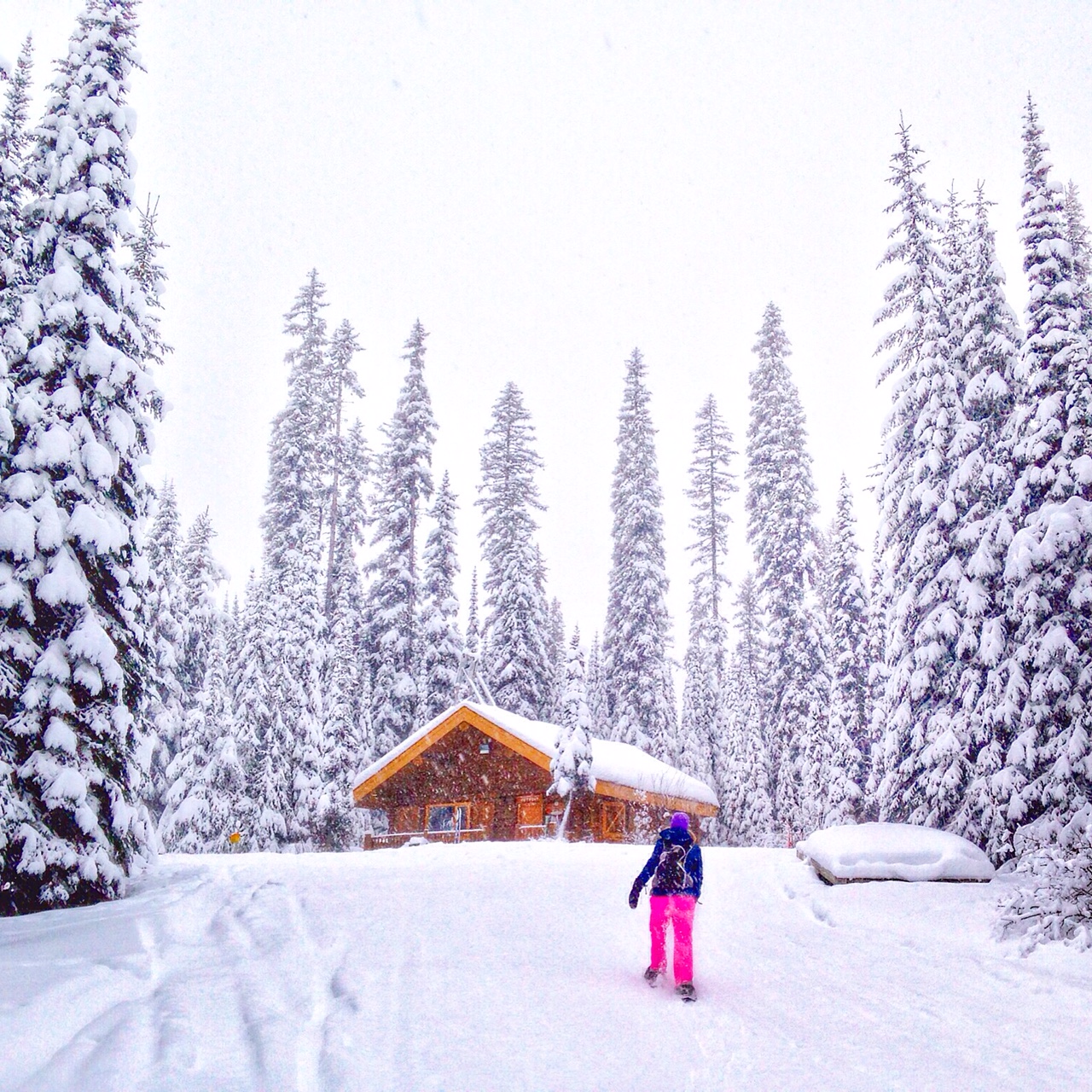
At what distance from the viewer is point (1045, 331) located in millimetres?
17172

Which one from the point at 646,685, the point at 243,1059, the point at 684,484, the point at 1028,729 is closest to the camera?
the point at 243,1059

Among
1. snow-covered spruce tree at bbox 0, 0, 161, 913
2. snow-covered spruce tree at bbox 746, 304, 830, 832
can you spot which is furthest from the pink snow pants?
snow-covered spruce tree at bbox 746, 304, 830, 832

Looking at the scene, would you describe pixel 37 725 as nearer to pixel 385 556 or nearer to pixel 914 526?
pixel 914 526

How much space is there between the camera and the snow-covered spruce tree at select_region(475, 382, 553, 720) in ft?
130

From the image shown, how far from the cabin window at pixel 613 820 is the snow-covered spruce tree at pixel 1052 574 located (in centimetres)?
1536

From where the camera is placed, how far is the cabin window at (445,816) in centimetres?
3088

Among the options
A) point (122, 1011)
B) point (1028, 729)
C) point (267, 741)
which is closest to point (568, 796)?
point (267, 741)

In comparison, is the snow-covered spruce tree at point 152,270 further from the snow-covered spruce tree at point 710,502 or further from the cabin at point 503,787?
the snow-covered spruce tree at point 710,502

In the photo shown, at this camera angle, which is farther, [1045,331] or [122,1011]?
[1045,331]

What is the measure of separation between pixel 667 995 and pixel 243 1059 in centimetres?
392

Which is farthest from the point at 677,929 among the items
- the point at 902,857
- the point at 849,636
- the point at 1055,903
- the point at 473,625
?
the point at 473,625

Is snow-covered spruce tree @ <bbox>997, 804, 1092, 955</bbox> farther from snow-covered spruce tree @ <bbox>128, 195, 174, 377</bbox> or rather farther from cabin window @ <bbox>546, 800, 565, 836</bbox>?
snow-covered spruce tree @ <bbox>128, 195, 174, 377</bbox>

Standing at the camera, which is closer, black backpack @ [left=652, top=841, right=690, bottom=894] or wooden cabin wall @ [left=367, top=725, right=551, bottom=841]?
black backpack @ [left=652, top=841, right=690, bottom=894]

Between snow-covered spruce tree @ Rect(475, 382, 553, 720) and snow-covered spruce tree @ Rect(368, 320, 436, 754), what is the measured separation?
3.12m
